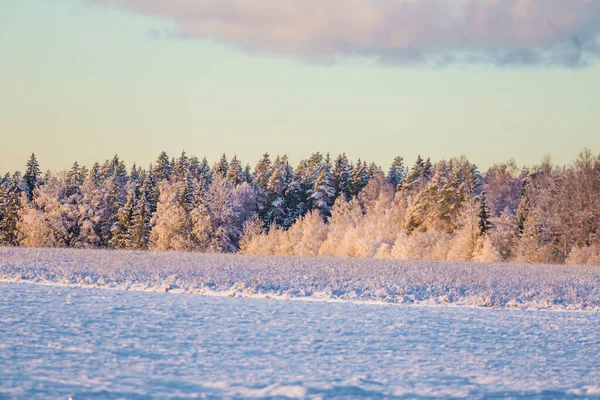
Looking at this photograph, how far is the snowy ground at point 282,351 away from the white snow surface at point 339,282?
2894 mm

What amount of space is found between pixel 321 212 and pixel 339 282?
63.4 meters

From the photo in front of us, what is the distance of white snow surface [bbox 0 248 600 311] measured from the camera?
67.2 feet

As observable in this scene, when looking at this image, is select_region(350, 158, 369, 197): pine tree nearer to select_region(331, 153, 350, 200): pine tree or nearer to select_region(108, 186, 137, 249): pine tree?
select_region(331, 153, 350, 200): pine tree

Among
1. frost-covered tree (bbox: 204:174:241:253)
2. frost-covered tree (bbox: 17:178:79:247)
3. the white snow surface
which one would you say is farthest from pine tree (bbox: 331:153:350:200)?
the white snow surface

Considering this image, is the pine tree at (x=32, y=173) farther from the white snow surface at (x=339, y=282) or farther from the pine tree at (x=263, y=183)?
the white snow surface at (x=339, y=282)

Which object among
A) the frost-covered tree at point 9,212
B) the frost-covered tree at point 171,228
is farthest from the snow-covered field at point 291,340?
the frost-covered tree at point 9,212

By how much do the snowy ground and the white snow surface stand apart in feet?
9.49

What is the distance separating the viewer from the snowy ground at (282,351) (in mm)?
8516

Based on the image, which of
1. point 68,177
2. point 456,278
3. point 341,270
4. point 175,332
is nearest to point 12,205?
point 68,177

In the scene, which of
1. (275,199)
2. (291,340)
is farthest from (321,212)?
(291,340)

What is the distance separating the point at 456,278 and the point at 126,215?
63.3m

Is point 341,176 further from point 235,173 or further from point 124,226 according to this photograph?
point 124,226

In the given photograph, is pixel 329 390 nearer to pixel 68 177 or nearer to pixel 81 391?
pixel 81 391

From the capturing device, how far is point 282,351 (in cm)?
1093
